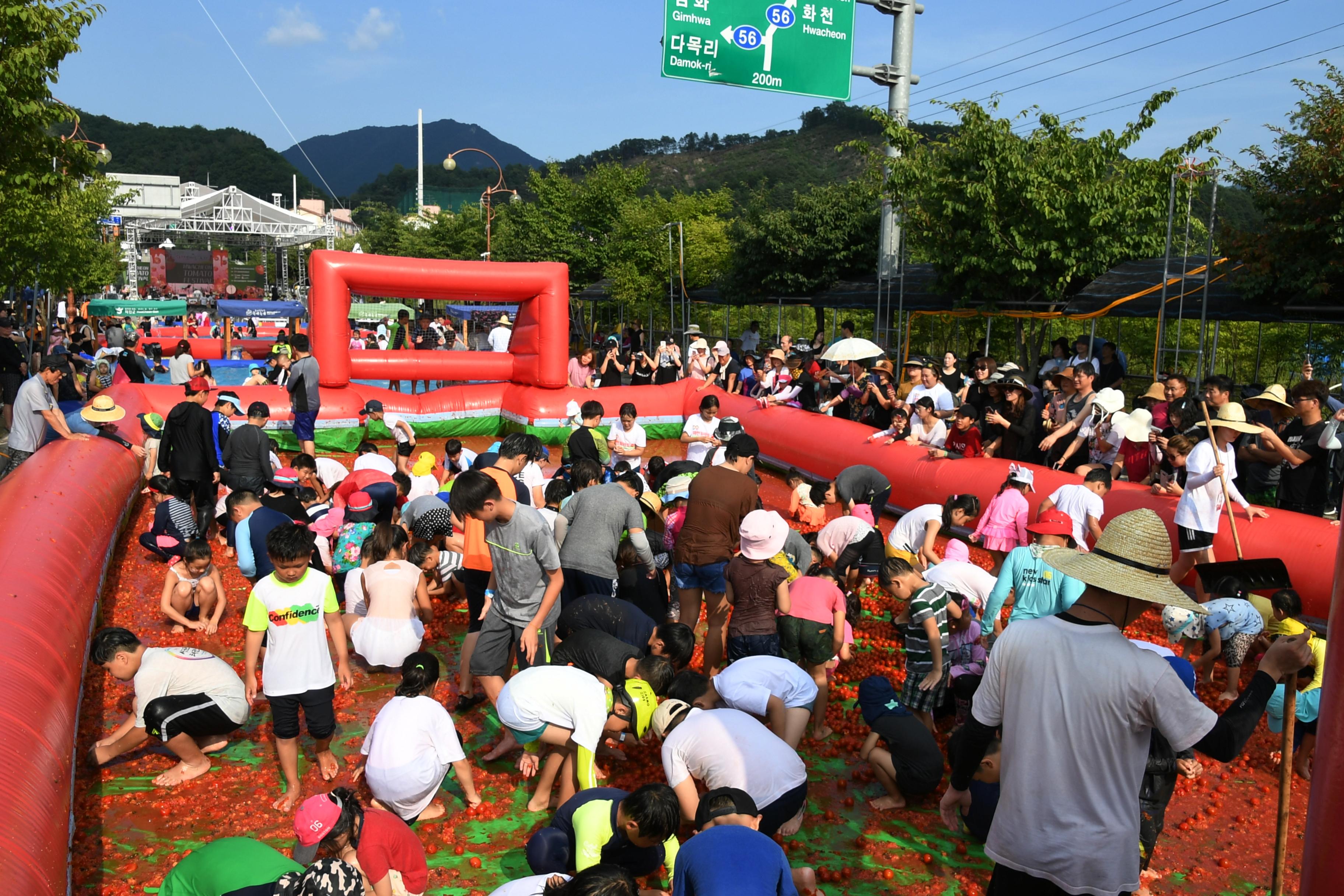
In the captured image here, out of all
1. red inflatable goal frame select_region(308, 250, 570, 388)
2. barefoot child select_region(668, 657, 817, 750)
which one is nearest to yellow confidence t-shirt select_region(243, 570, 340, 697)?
barefoot child select_region(668, 657, 817, 750)

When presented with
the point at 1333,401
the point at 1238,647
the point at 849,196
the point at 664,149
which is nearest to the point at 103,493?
the point at 1238,647

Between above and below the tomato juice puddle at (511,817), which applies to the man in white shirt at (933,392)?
above

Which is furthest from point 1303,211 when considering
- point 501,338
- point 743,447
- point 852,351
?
point 501,338

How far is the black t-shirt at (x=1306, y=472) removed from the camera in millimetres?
8078

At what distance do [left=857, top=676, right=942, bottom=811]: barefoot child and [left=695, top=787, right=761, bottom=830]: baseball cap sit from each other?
5.20ft

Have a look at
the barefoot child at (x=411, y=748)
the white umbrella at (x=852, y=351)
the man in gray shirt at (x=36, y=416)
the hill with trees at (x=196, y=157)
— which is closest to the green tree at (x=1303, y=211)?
the white umbrella at (x=852, y=351)

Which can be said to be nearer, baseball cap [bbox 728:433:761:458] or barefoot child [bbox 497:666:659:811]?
barefoot child [bbox 497:666:659:811]

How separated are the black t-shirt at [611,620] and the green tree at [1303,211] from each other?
9583 mm

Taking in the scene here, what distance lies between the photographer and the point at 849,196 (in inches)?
960

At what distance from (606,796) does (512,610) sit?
1683 millimetres

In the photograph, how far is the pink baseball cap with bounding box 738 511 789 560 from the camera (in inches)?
231

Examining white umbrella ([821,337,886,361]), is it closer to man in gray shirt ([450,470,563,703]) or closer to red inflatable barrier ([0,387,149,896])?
man in gray shirt ([450,470,563,703])

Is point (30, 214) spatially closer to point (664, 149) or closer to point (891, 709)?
point (891, 709)

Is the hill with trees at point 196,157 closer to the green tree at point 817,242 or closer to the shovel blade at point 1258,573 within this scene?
the green tree at point 817,242
